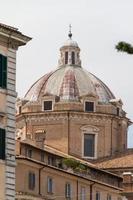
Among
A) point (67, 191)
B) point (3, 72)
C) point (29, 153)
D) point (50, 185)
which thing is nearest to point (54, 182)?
point (50, 185)

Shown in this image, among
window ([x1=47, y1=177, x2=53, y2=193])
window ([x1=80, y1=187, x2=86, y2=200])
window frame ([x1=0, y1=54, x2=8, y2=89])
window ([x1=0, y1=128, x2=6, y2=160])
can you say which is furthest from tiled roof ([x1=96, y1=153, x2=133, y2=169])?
window ([x1=0, y1=128, x2=6, y2=160])

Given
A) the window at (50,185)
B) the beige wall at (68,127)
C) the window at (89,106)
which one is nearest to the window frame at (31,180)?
the window at (50,185)

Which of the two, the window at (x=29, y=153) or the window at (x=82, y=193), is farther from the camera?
the window at (x=82, y=193)

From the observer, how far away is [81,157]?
10881 centimetres

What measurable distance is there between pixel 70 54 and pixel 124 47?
83.8 m

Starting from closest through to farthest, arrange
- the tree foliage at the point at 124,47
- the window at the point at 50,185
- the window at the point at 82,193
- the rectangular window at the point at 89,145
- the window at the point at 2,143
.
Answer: the tree foliage at the point at 124,47 → the window at the point at 2,143 → the window at the point at 50,185 → the window at the point at 82,193 → the rectangular window at the point at 89,145

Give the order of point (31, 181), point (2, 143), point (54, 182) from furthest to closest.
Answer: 1. point (54, 182)
2. point (31, 181)
3. point (2, 143)

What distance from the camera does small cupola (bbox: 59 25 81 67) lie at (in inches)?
4498

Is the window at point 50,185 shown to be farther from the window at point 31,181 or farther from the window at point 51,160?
the window at point 51,160

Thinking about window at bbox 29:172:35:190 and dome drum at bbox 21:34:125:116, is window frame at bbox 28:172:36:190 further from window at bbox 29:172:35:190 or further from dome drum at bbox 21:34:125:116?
dome drum at bbox 21:34:125:116

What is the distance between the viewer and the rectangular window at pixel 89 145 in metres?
111

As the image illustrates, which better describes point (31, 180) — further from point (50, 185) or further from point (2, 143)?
point (2, 143)

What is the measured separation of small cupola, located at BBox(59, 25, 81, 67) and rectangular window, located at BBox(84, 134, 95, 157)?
8.38 metres

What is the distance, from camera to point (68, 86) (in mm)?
113125
